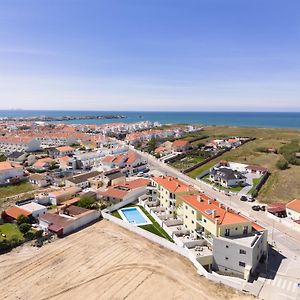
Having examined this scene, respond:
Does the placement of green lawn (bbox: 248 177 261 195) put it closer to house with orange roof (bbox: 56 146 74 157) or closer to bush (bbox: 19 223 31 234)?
bush (bbox: 19 223 31 234)

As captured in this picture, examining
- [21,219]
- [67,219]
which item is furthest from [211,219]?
[21,219]

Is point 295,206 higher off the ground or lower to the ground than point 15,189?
higher

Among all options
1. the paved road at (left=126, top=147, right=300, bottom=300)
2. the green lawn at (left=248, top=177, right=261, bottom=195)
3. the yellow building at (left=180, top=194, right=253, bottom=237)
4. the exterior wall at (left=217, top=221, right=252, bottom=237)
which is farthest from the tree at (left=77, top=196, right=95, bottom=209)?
the green lawn at (left=248, top=177, right=261, bottom=195)

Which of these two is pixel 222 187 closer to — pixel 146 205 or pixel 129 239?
pixel 146 205

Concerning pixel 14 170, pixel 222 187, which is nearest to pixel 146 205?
pixel 222 187

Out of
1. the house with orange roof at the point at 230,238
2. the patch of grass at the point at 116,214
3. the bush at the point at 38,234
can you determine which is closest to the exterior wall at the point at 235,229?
the house with orange roof at the point at 230,238

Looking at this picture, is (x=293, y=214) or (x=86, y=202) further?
(x=86, y=202)

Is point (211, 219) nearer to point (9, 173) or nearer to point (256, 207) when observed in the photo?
point (256, 207)
